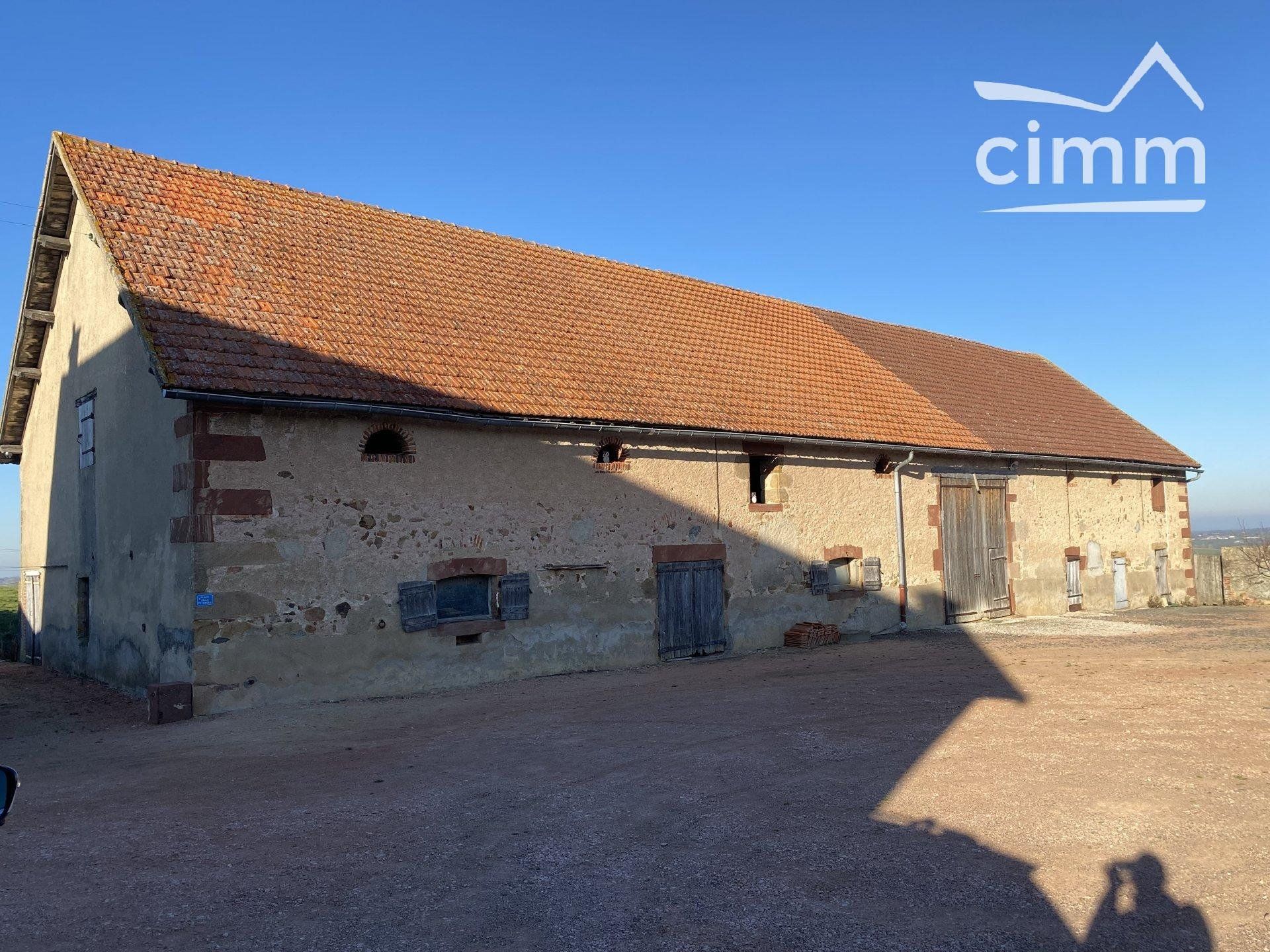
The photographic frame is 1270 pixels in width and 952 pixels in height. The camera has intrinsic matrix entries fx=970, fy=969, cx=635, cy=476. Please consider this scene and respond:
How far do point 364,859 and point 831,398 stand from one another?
1276 centimetres

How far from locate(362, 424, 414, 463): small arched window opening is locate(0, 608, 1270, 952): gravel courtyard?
2.72 metres

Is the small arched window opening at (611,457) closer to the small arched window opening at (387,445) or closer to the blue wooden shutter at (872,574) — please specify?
the small arched window opening at (387,445)

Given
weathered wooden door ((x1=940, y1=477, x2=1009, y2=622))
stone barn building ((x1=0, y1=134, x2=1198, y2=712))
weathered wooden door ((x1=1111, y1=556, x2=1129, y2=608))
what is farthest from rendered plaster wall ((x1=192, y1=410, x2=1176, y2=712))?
weathered wooden door ((x1=1111, y1=556, x2=1129, y2=608))

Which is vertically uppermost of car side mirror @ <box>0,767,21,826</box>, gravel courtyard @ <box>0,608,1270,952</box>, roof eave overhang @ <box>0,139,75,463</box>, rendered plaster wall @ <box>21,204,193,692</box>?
roof eave overhang @ <box>0,139,75,463</box>

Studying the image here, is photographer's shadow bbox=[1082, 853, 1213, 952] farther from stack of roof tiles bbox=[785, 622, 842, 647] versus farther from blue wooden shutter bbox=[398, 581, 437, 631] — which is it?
stack of roof tiles bbox=[785, 622, 842, 647]

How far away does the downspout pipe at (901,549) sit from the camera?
16547 mm

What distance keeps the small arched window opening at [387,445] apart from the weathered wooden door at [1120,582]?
16985 millimetres

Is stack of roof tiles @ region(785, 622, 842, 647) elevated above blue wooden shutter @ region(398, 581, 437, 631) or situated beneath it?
situated beneath

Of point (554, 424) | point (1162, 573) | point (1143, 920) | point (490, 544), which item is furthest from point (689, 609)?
point (1162, 573)

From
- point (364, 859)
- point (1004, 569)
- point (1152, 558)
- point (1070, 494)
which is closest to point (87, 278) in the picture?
point (364, 859)

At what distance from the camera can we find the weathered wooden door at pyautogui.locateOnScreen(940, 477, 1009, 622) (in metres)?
17.6

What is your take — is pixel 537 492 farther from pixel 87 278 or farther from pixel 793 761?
pixel 87 278

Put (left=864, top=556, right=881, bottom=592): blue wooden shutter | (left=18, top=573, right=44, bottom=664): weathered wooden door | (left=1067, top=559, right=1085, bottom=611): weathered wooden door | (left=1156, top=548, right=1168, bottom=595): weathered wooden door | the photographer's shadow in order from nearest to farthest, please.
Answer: the photographer's shadow
(left=18, top=573, right=44, bottom=664): weathered wooden door
(left=864, top=556, right=881, bottom=592): blue wooden shutter
(left=1067, top=559, right=1085, bottom=611): weathered wooden door
(left=1156, top=548, right=1168, bottom=595): weathered wooden door

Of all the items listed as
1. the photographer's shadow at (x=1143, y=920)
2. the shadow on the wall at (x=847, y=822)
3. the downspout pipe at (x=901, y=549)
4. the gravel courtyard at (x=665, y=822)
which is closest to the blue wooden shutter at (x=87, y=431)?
the shadow on the wall at (x=847, y=822)
